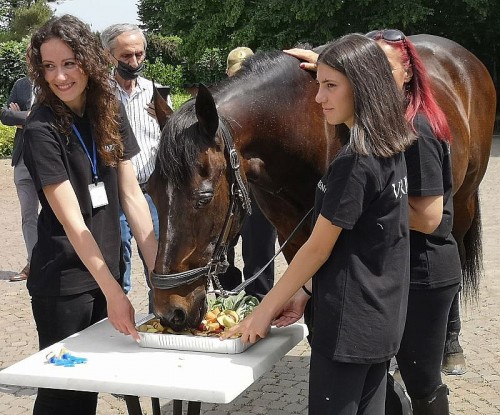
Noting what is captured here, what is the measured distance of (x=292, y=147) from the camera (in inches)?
132

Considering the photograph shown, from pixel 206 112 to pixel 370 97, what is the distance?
2.52 ft

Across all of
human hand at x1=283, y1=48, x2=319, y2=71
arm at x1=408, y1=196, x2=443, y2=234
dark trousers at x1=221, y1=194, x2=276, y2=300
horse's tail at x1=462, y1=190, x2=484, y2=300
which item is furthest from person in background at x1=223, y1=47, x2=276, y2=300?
arm at x1=408, y1=196, x2=443, y2=234

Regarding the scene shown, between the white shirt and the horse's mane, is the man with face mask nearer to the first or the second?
the white shirt

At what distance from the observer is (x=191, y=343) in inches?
99.4

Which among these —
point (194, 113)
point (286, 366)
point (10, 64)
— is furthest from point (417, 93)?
point (10, 64)

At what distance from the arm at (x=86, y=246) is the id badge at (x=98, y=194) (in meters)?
0.13

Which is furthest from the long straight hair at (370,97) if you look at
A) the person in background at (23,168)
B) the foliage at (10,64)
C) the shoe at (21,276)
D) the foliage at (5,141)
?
→ the foliage at (10,64)

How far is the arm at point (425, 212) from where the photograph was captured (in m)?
2.59

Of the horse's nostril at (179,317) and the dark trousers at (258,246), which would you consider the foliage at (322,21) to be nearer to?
the dark trousers at (258,246)

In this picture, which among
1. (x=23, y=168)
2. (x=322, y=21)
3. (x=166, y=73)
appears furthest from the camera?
(x=166, y=73)

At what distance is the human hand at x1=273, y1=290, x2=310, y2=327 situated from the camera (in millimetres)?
2762

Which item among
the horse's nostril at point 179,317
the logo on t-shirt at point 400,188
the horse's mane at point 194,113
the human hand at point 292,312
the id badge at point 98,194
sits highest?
Result: the horse's mane at point 194,113

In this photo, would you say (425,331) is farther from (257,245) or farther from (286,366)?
(257,245)

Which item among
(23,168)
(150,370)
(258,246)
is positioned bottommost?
(258,246)
